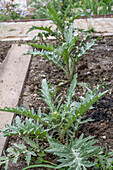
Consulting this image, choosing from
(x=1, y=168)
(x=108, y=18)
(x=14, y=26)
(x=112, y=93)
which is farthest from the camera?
(x=108, y=18)

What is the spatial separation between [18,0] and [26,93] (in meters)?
6.63

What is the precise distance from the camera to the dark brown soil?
1.93m

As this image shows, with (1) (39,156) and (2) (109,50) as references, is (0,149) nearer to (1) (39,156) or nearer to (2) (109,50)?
(1) (39,156)

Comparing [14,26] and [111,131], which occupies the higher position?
[14,26]

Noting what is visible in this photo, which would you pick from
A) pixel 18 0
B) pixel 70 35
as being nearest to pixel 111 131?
pixel 70 35

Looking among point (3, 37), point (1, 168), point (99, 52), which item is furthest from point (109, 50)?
point (1, 168)

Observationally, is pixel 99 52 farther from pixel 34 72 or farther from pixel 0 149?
pixel 0 149

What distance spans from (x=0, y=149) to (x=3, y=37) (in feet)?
9.28

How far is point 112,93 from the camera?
2398 mm

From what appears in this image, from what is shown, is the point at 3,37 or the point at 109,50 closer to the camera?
the point at 109,50

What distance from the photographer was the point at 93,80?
2.65 meters

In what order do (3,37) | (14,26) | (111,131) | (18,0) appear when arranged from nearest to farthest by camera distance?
(111,131)
(3,37)
(14,26)
(18,0)

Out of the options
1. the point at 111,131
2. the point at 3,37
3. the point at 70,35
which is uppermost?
the point at 70,35

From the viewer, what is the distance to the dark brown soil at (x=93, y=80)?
6.33 feet
